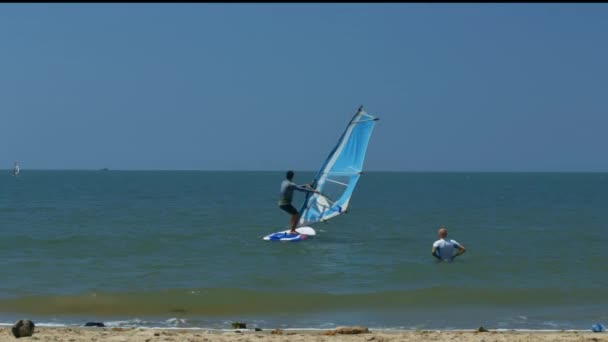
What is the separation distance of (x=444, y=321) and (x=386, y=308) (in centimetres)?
122

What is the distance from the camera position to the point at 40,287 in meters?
13.1

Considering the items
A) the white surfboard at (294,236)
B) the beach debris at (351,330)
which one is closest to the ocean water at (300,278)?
the white surfboard at (294,236)

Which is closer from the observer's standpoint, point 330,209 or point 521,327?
point 521,327

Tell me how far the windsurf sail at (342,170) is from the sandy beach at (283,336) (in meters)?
9.29

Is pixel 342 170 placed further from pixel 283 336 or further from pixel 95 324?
pixel 283 336

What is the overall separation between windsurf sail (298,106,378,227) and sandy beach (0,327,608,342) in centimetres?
929

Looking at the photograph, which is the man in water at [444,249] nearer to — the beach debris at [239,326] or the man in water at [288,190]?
the man in water at [288,190]

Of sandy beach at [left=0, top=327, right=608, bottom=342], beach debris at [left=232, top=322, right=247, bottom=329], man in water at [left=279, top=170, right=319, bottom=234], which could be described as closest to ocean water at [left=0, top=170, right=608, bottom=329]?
beach debris at [left=232, top=322, right=247, bottom=329]

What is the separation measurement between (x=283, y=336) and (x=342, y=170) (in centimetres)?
995

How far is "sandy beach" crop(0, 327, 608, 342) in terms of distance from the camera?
343 inches

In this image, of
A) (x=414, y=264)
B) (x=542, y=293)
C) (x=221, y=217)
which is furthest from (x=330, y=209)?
(x=221, y=217)

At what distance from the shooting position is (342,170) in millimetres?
18672

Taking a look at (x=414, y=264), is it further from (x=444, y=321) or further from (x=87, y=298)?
(x=87, y=298)

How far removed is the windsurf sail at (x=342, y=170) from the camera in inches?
723
